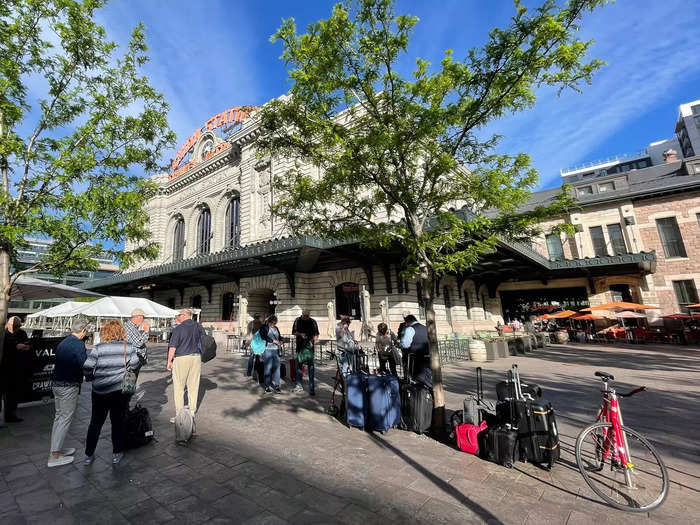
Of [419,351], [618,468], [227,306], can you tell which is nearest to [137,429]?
[419,351]

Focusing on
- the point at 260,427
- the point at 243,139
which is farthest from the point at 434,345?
the point at 243,139

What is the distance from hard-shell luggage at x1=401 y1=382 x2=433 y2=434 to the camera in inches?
200

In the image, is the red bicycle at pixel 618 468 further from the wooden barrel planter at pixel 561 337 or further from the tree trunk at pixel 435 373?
the wooden barrel planter at pixel 561 337

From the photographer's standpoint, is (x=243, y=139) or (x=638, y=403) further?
(x=243, y=139)

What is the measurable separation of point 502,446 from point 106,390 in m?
5.27

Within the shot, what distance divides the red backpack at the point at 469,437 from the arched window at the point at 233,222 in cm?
2572

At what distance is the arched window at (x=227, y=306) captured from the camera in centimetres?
2511

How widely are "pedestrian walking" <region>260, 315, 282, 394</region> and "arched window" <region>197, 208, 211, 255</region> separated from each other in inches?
982

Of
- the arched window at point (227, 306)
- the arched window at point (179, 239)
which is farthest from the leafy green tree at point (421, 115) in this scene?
the arched window at point (179, 239)

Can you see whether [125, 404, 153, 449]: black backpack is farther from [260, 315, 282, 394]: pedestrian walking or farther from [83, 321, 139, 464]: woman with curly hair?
[260, 315, 282, 394]: pedestrian walking

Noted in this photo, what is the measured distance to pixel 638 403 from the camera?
6574mm

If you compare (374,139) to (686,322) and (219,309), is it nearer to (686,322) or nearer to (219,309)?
(219,309)

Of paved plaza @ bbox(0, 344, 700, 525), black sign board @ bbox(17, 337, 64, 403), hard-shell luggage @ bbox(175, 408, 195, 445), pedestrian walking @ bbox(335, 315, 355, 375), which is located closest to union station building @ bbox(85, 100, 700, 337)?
pedestrian walking @ bbox(335, 315, 355, 375)

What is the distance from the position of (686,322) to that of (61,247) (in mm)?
33629
